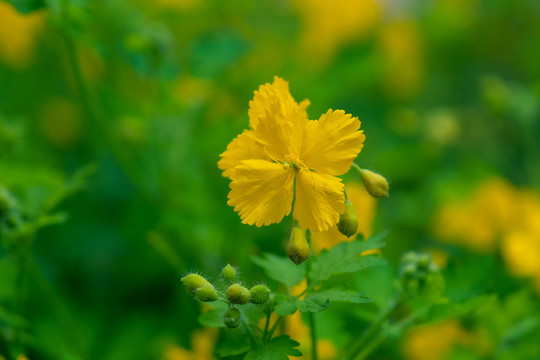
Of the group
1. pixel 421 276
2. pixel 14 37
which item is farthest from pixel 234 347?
pixel 14 37

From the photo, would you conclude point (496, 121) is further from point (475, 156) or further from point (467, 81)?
point (467, 81)

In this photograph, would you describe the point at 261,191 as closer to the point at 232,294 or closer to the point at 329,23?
the point at 232,294

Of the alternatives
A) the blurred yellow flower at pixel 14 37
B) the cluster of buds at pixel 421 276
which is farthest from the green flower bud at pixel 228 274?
the blurred yellow flower at pixel 14 37

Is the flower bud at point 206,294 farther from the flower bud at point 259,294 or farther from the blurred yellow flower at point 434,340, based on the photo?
the blurred yellow flower at point 434,340

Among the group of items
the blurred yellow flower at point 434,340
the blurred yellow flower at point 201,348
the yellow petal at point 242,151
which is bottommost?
the blurred yellow flower at point 201,348

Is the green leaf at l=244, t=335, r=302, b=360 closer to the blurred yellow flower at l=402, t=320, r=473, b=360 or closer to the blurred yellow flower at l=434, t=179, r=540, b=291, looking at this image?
the blurred yellow flower at l=402, t=320, r=473, b=360

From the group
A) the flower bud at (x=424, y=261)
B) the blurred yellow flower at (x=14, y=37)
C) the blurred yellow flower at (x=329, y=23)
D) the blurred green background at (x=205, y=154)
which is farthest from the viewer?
the blurred yellow flower at (x=329, y=23)

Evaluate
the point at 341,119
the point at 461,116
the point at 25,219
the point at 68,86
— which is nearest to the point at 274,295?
the point at 341,119

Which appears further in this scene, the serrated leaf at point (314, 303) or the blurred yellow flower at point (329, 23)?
the blurred yellow flower at point (329, 23)
